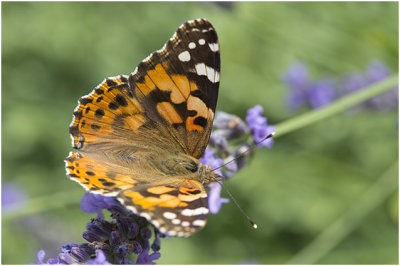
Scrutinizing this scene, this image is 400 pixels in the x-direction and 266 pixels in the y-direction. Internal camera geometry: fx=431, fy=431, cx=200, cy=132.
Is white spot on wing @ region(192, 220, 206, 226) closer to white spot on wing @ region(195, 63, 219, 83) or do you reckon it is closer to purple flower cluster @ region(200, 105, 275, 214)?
purple flower cluster @ region(200, 105, 275, 214)

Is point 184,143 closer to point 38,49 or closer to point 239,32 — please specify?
point 239,32

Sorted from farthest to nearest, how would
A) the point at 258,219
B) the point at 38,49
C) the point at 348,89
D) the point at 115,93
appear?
1. the point at 38,49
2. the point at 258,219
3. the point at 348,89
4. the point at 115,93

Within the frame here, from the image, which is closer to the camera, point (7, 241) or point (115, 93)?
point (115, 93)

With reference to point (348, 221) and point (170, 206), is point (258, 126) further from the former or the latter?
point (348, 221)

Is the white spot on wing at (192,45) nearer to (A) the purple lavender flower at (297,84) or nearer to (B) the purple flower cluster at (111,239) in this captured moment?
(B) the purple flower cluster at (111,239)

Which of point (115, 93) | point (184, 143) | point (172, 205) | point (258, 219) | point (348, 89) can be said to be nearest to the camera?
point (172, 205)

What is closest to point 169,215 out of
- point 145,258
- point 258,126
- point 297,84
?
point 145,258

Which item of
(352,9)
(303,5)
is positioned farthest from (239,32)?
(352,9)
